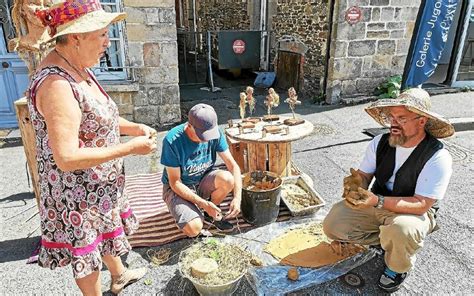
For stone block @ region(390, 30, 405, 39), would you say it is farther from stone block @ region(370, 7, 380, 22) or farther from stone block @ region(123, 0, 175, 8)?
stone block @ region(123, 0, 175, 8)

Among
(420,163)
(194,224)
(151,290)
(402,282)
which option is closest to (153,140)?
(194,224)

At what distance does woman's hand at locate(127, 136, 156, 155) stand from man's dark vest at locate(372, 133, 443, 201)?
187 centimetres

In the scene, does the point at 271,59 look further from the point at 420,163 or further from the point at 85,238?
the point at 85,238

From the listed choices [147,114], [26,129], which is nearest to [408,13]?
[147,114]

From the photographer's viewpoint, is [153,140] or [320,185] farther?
[320,185]

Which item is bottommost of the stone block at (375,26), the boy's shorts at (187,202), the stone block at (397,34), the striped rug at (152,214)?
the striped rug at (152,214)

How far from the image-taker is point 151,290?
2787mm

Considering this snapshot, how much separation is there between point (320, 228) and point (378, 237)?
0.75 meters

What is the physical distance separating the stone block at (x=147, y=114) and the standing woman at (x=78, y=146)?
4.33m

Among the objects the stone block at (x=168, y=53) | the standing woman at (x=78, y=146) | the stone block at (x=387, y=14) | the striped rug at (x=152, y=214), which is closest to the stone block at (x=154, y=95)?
the stone block at (x=168, y=53)

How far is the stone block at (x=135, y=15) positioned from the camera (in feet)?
19.0

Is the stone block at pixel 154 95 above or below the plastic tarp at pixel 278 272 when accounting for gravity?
above

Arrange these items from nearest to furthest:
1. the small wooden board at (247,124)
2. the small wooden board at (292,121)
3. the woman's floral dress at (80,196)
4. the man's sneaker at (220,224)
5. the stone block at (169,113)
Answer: the woman's floral dress at (80,196)
the man's sneaker at (220,224)
the small wooden board at (247,124)
the small wooden board at (292,121)
the stone block at (169,113)

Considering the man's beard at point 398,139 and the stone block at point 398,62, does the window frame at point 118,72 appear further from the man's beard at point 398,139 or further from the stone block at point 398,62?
the stone block at point 398,62
